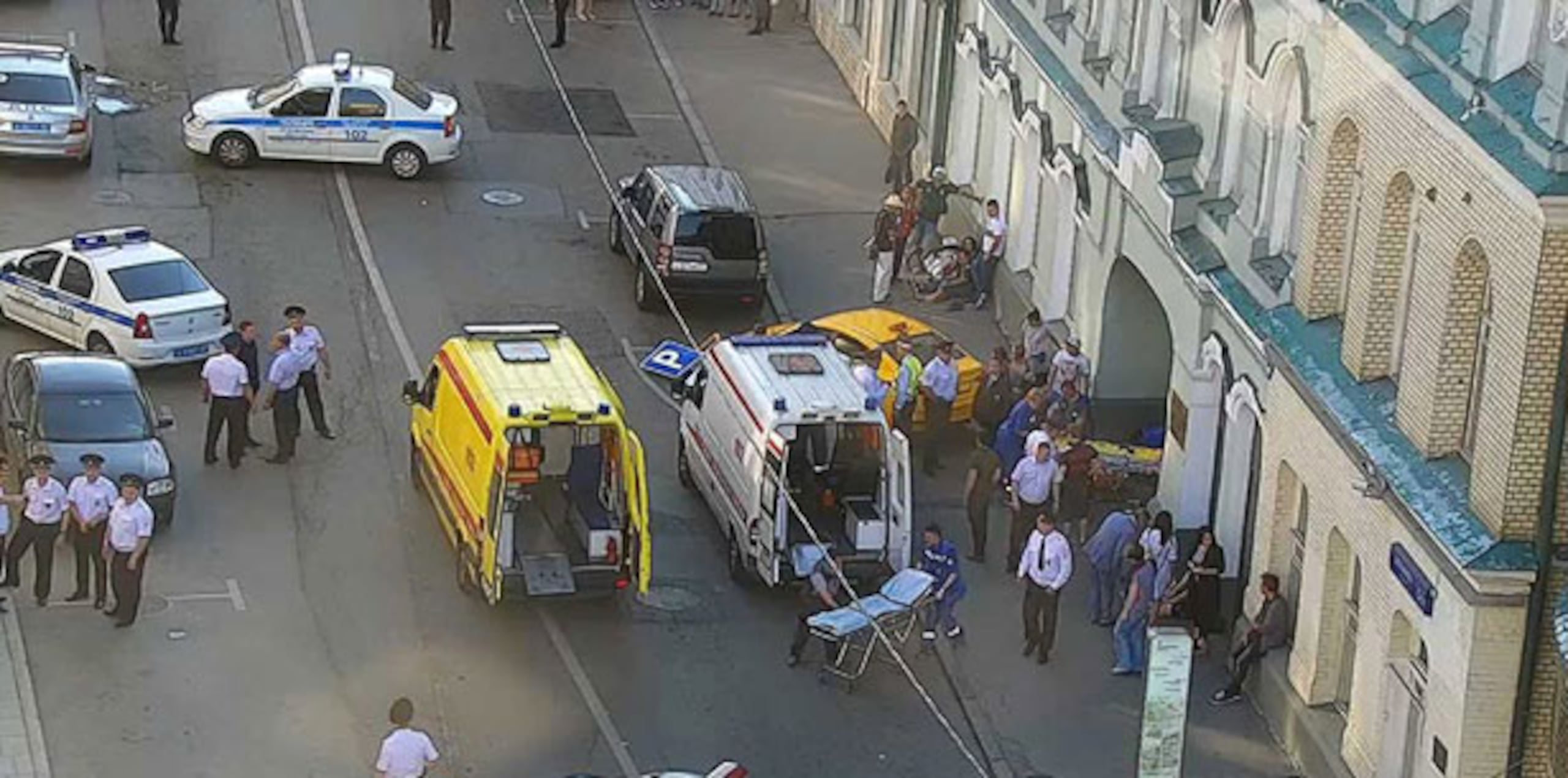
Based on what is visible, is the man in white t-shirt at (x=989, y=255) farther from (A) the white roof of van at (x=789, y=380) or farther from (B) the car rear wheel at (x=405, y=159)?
(B) the car rear wheel at (x=405, y=159)

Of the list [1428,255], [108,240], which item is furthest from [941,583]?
[108,240]

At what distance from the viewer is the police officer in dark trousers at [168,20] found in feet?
175

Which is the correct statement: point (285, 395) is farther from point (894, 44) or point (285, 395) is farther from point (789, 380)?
point (894, 44)

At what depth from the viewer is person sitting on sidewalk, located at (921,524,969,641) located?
34.2 meters

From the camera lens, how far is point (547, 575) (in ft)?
112

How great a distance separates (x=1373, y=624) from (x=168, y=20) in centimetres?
2899

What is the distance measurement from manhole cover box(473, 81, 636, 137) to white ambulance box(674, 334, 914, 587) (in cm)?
1603

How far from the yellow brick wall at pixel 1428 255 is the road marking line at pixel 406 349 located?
821 centimetres

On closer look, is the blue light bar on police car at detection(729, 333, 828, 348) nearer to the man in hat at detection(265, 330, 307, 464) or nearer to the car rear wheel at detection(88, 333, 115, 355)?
the man in hat at detection(265, 330, 307, 464)

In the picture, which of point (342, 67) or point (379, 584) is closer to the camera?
point (379, 584)

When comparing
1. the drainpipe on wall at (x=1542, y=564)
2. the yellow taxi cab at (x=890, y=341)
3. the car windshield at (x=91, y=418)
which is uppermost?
the drainpipe on wall at (x=1542, y=564)

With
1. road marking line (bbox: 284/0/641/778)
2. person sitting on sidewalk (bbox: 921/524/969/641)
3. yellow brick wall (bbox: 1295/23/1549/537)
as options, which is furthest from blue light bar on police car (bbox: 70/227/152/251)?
yellow brick wall (bbox: 1295/23/1549/537)

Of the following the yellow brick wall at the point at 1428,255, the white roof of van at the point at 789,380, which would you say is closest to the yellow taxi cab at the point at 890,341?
the white roof of van at the point at 789,380

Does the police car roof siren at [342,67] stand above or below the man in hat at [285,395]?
above
